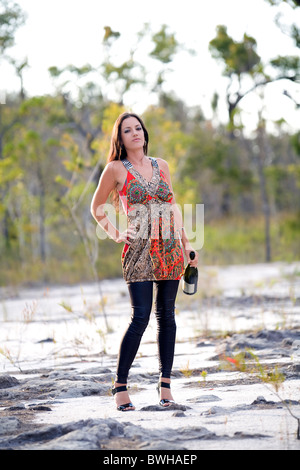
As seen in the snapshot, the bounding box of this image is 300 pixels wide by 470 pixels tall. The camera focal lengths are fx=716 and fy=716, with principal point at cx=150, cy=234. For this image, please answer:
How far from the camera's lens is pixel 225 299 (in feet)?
37.3

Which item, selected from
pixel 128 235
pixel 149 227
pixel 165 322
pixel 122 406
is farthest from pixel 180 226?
pixel 122 406

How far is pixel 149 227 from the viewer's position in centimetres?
418

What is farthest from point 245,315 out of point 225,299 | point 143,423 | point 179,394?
point 143,423

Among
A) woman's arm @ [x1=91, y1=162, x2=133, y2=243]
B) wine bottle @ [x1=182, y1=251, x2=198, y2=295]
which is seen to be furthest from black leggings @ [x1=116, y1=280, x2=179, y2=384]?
woman's arm @ [x1=91, y1=162, x2=133, y2=243]

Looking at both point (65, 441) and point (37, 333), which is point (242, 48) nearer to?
point (37, 333)

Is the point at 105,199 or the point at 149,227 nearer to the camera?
the point at 149,227

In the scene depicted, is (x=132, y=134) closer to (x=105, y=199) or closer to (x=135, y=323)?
(x=105, y=199)

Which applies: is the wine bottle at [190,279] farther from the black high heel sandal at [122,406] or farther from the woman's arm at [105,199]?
the black high heel sandal at [122,406]

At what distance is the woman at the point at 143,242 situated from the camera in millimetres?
4090

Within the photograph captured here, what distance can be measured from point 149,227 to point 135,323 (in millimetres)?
564

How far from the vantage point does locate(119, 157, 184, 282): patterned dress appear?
4109 mm

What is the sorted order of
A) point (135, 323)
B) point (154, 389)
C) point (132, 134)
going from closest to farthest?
1. point (135, 323)
2. point (132, 134)
3. point (154, 389)

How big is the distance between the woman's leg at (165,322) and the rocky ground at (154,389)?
0.23 m

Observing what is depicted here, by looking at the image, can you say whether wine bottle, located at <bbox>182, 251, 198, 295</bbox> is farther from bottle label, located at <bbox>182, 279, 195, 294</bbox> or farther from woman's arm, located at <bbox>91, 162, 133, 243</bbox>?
woman's arm, located at <bbox>91, 162, 133, 243</bbox>
